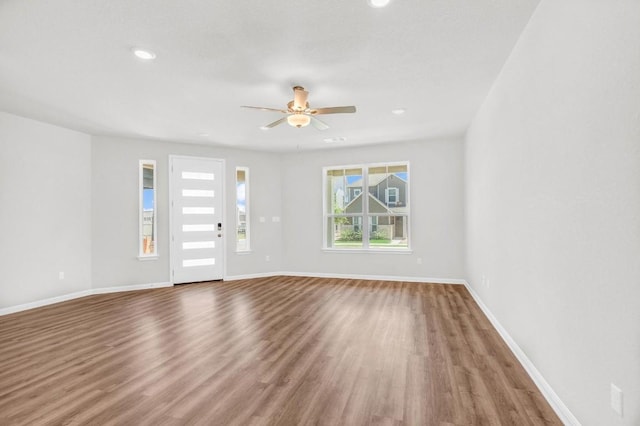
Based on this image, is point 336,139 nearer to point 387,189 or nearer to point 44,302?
point 387,189

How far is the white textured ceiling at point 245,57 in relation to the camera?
2.23 meters

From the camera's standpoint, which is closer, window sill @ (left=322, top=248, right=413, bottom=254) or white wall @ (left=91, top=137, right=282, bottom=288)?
white wall @ (left=91, top=137, right=282, bottom=288)

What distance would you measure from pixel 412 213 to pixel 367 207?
0.94m

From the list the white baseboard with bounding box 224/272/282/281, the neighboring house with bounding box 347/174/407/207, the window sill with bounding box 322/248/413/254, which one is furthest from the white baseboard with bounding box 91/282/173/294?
the neighboring house with bounding box 347/174/407/207

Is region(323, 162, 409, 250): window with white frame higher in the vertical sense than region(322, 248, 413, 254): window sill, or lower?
higher

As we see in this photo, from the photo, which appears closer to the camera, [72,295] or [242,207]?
[72,295]

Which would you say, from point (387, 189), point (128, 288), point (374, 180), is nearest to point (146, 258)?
point (128, 288)

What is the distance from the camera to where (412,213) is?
6281 mm

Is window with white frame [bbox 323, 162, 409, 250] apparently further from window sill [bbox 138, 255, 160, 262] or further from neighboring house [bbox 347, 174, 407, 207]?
window sill [bbox 138, 255, 160, 262]

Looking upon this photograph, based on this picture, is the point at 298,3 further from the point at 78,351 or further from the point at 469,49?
the point at 78,351

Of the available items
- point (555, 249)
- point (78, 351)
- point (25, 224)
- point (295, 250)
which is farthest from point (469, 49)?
point (25, 224)

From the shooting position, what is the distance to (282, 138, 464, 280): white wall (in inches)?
237

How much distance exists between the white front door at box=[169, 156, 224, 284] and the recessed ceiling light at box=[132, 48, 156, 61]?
3532 millimetres

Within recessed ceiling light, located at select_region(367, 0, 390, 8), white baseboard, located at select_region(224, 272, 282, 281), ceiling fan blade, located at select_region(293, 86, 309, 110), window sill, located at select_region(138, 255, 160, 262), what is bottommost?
white baseboard, located at select_region(224, 272, 282, 281)
